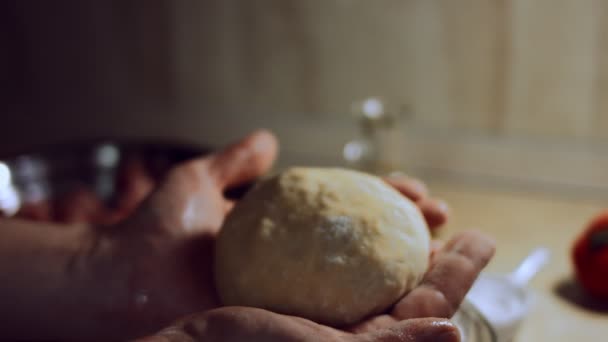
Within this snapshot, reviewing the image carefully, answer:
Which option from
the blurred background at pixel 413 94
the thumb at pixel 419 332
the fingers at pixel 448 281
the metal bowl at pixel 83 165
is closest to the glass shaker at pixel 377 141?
the blurred background at pixel 413 94

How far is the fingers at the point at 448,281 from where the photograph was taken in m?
0.67

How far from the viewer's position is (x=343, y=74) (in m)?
1.60

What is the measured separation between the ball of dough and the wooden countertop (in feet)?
1.21

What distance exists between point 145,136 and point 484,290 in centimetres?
119

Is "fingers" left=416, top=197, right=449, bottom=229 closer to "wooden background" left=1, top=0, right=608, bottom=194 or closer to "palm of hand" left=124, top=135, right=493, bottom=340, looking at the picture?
"palm of hand" left=124, top=135, right=493, bottom=340

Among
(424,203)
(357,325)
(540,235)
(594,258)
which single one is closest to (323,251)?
Result: (357,325)

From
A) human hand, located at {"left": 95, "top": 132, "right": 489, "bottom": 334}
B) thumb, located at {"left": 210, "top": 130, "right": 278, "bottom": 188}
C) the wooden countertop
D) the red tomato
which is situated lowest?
the wooden countertop

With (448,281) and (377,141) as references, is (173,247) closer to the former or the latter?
(448,281)

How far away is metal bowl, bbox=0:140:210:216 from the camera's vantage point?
57.0 inches

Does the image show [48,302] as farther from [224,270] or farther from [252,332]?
[252,332]

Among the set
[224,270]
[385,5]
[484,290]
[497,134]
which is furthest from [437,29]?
[224,270]

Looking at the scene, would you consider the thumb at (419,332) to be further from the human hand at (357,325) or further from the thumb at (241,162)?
the thumb at (241,162)

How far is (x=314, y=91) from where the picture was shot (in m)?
1.64

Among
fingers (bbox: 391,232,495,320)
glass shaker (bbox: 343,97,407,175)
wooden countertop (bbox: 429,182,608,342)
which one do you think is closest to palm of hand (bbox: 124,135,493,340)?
fingers (bbox: 391,232,495,320)
